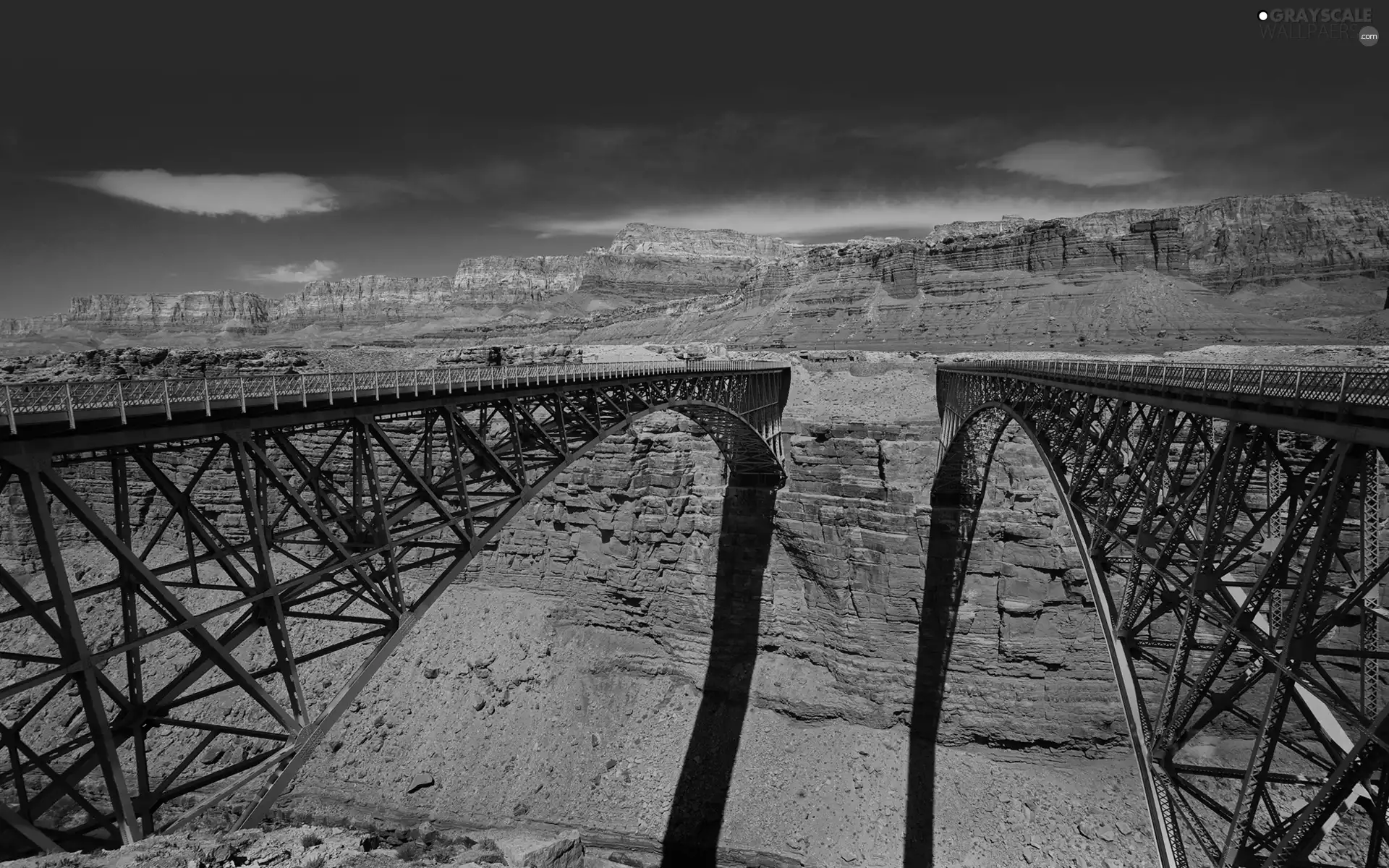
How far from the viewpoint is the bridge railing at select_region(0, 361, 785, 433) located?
8180 mm

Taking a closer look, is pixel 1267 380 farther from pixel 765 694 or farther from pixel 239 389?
pixel 765 694

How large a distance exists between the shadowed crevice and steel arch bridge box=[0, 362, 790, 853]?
485 cm

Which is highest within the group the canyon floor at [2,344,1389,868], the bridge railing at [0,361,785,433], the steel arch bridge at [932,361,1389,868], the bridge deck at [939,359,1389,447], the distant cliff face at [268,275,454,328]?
the distant cliff face at [268,275,454,328]

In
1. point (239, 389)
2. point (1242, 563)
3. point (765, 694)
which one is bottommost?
point (765, 694)

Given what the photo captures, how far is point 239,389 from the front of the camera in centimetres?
1054

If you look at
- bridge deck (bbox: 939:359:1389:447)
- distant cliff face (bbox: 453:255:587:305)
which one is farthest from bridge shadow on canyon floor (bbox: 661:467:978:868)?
distant cliff face (bbox: 453:255:587:305)

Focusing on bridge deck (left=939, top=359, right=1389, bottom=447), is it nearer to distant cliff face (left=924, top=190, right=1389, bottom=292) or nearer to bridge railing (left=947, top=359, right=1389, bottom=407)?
bridge railing (left=947, top=359, right=1389, bottom=407)

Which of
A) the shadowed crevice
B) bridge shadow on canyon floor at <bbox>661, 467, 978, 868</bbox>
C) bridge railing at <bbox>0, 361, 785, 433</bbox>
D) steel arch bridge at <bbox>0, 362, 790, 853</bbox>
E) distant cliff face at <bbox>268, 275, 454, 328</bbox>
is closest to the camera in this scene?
steel arch bridge at <bbox>0, 362, 790, 853</bbox>

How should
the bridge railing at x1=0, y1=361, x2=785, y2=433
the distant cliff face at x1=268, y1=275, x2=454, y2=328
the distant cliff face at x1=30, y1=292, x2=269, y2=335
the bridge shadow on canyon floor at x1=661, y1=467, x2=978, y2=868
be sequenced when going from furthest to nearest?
the distant cliff face at x1=268, y1=275, x2=454, y2=328, the distant cliff face at x1=30, y1=292, x2=269, y2=335, the bridge shadow on canyon floor at x1=661, y1=467, x2=978, y2=868, the bridge railing at x1=0, y1=361, x2=785, y2=433

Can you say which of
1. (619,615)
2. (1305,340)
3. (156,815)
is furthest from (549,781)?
(1305,340)

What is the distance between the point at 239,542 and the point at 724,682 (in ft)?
71.0

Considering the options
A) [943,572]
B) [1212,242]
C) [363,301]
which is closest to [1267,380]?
[943,572]

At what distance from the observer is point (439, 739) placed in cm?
2800

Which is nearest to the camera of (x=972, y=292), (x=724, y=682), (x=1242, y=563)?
(x=1242, y=563)
